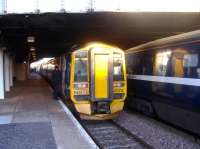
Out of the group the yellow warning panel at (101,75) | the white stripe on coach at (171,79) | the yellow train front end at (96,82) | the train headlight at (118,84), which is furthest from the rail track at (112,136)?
the white stripe on coach at (171,79)

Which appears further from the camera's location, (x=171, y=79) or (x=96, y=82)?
(x=96, y=82)

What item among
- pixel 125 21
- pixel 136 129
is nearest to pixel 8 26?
pixel 125 21

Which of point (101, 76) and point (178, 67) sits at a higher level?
point (178, 67)

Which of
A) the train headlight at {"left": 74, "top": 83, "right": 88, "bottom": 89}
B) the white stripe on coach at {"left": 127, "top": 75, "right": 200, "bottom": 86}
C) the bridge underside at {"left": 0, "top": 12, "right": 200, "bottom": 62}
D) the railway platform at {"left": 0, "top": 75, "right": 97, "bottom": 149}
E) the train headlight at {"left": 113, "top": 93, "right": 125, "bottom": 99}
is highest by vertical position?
the bridge underside at {"left": 0, "top": 12, "right": 200, "bottom": 62}

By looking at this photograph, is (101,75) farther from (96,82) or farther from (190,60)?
(190,60)

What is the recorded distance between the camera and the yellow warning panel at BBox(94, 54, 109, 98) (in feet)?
39.3

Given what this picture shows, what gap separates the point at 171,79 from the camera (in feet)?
34.4

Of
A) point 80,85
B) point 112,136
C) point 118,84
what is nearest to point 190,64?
point 112,136

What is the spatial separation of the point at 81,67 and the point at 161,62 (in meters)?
2.50

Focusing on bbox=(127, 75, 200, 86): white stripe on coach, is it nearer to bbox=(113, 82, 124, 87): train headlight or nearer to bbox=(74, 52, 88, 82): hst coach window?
bbox=(113, 82, 124, 87): train headlight

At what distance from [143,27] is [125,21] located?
182 cm

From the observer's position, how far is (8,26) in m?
17.8

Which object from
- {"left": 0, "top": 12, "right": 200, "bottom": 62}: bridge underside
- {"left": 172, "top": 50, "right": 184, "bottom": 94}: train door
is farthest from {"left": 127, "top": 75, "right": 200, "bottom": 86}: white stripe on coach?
{"left": 0, "top": 12, "right": 200, "bottom": 62}: bridge underside

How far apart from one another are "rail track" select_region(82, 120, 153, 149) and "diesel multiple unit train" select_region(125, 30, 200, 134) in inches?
50.6
